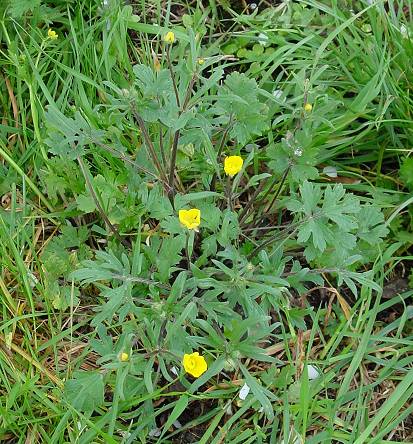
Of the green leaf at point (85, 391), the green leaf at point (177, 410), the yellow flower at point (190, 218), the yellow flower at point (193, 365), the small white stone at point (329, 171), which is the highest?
the yellow flower at point (190, 218)

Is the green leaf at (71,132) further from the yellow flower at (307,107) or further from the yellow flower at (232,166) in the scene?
the yellow flower at (307,107)

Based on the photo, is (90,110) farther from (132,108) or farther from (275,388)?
(275,388)

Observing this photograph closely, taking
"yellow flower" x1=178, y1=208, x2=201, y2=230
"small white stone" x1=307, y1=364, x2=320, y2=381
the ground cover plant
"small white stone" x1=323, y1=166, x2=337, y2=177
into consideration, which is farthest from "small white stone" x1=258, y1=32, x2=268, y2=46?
"small white stone" x1=307, y1=364, x2=320, y2=381

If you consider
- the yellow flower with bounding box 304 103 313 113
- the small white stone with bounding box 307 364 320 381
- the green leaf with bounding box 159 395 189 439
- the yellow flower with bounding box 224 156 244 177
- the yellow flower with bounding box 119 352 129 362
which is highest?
the yellow flower with bounding box 304 103 313 113

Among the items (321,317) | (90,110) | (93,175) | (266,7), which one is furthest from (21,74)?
(321,317)

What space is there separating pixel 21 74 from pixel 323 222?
1128 mm

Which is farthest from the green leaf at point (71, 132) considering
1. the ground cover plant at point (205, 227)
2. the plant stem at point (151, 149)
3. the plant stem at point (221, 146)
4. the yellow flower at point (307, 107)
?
the yellow flower at point (307, 107)

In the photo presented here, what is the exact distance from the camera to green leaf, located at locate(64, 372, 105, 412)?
5.87 feet

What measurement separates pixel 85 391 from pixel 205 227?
579mm

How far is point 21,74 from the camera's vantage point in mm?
2271

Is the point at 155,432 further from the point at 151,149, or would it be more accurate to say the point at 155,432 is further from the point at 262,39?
the point at 262,39

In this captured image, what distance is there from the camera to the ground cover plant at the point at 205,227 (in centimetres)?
183

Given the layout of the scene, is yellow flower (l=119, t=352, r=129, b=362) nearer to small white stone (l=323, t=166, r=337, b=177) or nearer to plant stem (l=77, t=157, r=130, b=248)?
plant stem (l=77, t=157, r=130, b=248)

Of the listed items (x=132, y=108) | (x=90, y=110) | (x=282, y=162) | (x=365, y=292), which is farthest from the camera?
(x=90, y=110)
